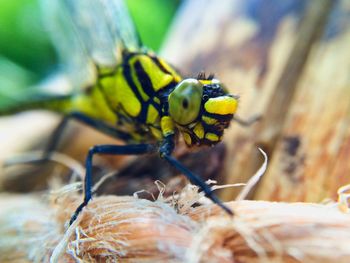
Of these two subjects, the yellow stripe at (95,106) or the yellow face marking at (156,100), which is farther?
the yellow stripe at (95,106)

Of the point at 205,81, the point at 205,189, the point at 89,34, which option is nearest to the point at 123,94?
the point at 89,34

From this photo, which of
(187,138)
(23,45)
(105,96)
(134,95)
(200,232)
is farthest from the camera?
(23,45)

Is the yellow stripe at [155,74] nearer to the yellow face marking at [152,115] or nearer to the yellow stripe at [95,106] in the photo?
the yellow face marking at [152,115]

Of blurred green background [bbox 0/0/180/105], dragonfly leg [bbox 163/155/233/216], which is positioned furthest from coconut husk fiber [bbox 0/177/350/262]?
blurred green background [bbox 0/0/180/105]

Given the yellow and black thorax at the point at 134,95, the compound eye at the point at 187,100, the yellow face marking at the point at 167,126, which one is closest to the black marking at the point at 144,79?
the yellow and black thorax at the point at 134,95

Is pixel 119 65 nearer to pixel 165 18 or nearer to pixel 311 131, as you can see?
pixel 311 131

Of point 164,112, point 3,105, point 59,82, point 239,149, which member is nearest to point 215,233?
point 164,112

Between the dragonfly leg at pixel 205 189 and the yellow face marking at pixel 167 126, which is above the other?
the dragonfly leg at pixel 205 189

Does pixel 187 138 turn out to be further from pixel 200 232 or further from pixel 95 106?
pixel 95 106
